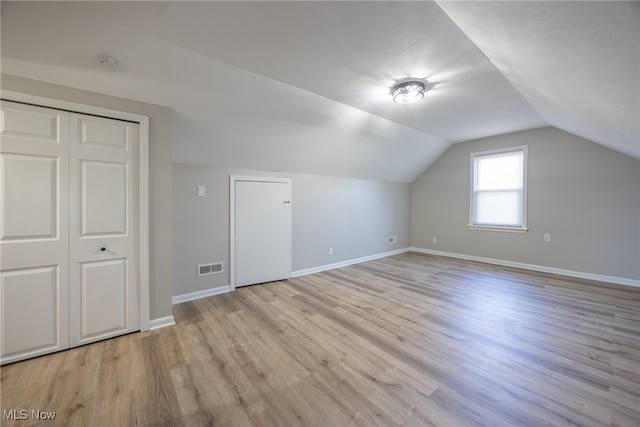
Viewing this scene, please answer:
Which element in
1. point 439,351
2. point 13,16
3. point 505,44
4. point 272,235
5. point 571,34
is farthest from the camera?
point 272,235

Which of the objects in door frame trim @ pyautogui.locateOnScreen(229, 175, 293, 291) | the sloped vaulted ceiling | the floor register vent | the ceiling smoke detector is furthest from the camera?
door frame trim @ pyautogui.locateOnScreen(229, 175, 293, 291)

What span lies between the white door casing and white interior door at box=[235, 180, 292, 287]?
1346 millimetres

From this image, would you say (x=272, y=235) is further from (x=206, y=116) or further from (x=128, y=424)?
(x=128, y=424)

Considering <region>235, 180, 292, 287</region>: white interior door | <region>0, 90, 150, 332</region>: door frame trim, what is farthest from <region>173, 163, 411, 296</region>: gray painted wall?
<region>0, 90, 150, 332</region>: door frame trim

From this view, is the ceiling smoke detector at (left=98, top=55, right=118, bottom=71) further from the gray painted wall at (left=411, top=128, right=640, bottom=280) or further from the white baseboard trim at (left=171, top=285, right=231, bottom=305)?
the gray painted wall at (left=411, top=128, right=640, bottom=280)

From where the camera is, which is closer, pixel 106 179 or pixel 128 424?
pixel 128 424

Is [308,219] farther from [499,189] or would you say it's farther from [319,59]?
[499,189]

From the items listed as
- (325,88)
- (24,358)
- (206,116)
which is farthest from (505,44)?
(24,358)

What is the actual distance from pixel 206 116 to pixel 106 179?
112cm

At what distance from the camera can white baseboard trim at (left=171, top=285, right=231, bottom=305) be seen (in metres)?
3.04

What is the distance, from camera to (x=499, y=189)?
479cm

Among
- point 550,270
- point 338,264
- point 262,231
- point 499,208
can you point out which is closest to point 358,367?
point 262,231

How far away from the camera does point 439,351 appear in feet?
6.63

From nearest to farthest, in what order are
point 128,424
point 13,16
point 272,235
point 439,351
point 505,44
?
point 128,424
point 13,16
point 505,44
point 439,351
point 272,235
